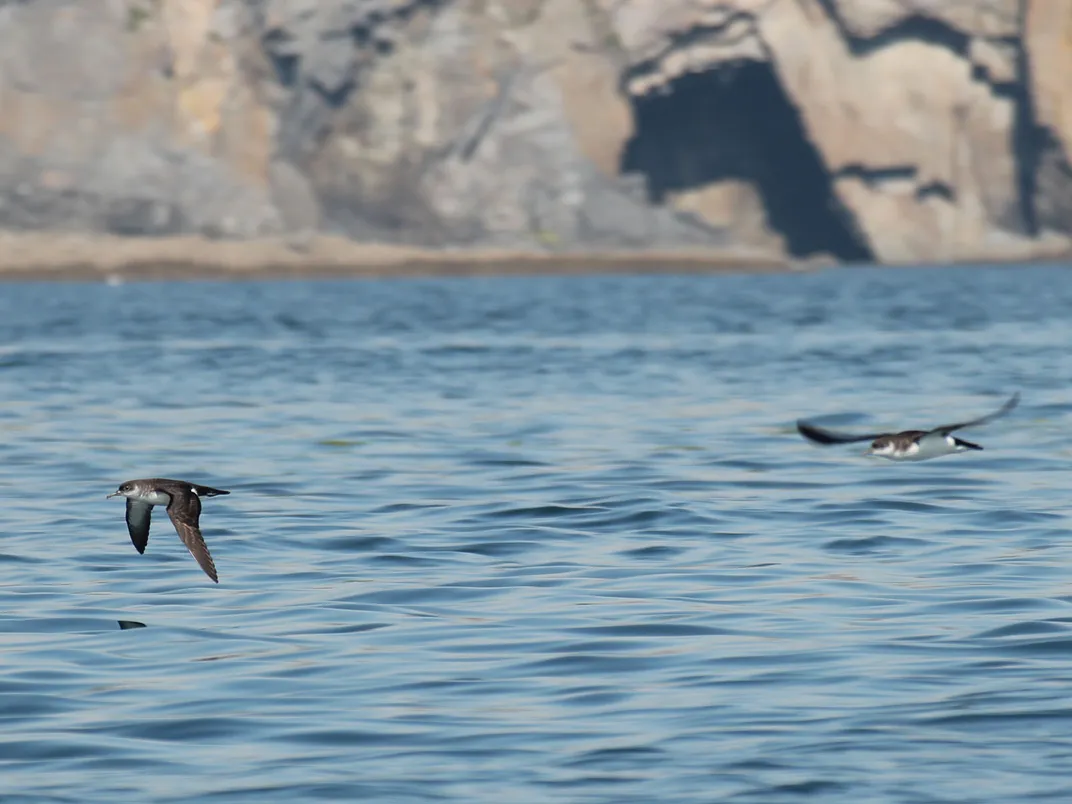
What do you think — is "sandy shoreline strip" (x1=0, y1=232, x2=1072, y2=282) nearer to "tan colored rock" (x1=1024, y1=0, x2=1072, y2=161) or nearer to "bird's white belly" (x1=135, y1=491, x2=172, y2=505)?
"tan colored rock" (x1=1024, y1=0, x2=1072, y2=161)

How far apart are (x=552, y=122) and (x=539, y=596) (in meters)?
122

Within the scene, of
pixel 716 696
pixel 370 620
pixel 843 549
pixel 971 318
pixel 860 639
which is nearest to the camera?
pixel 716 696

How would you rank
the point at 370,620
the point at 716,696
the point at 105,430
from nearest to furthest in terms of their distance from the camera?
1. the point at 716,696
2. the point at 370,620
3. the point at 105,430

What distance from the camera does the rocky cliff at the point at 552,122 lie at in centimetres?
12300

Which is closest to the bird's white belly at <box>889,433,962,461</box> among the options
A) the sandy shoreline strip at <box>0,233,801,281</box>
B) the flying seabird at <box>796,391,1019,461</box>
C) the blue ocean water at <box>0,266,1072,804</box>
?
the flying seabird at <box>796,391,1019,461</box>

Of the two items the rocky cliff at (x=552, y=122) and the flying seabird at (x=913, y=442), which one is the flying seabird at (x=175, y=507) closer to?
the flying seabird at (x=913, y=442)

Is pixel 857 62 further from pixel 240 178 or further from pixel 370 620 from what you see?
pixel 370 620

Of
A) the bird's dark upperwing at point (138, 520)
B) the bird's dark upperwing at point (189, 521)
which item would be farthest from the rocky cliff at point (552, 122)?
the bird's dark upperwing at point (189, 521)

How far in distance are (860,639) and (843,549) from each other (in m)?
3.85

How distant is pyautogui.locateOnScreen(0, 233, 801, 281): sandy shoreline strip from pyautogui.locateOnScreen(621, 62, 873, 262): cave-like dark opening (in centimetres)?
1153

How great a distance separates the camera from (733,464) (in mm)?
22781

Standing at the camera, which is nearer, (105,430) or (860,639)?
(860,639)

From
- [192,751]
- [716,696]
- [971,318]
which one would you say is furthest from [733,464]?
[971,318]

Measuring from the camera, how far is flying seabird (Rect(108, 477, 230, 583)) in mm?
13836
